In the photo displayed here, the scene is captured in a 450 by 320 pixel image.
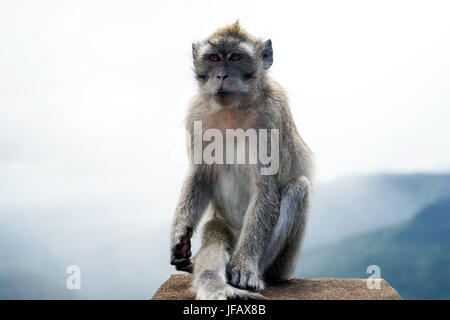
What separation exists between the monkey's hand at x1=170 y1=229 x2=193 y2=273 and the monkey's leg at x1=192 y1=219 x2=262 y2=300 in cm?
13

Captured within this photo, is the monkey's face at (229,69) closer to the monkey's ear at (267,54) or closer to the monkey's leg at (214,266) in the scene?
the monkey's ear at (267,54)

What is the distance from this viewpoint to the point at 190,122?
7277mm

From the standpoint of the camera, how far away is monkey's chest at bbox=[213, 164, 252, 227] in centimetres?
691

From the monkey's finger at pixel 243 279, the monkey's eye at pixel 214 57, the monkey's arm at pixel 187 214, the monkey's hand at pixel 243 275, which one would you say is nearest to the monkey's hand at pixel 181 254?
the monkey's arm at pixel 187 214

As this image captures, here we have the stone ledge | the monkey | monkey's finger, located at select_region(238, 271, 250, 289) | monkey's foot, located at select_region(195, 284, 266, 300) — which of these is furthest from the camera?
the monkey

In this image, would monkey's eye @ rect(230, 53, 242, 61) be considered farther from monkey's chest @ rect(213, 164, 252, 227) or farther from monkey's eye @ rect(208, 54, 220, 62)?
monkey's chest @ rect(213, 164, 252, 227)

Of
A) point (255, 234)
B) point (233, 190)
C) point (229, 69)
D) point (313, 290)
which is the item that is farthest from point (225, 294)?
point (229, 69)

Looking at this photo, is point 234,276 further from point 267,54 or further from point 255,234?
point 267,54

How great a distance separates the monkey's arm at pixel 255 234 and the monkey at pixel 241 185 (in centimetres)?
1

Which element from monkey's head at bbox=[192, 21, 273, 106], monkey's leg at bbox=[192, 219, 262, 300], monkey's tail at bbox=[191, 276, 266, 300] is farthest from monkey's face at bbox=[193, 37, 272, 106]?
monkey's tail at bbox=[191, 276, 266, 300]

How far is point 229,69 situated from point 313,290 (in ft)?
9.67

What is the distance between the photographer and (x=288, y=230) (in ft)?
22.0
